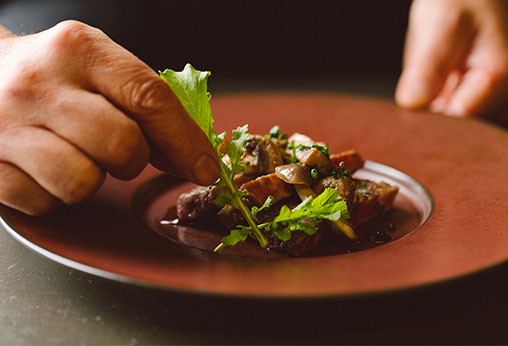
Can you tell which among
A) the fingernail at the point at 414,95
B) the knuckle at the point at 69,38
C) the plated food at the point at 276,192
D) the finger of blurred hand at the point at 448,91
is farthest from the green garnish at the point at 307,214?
the finger of blurred hand at the point at 448,91

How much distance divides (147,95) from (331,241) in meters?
0.73

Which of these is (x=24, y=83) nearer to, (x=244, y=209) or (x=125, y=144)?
(x=125, y=144)

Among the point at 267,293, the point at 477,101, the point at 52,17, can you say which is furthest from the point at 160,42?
the point at 267,293

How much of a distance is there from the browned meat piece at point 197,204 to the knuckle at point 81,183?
425mm

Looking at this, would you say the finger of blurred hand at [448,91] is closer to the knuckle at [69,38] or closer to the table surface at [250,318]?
the table surface at [250,318]

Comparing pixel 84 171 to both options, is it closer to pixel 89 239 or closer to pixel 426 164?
pixel 89 239

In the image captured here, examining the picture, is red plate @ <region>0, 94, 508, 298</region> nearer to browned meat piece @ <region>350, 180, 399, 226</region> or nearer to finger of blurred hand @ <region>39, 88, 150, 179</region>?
browned meat piece @ <region>350, 180, 399, 226</region>

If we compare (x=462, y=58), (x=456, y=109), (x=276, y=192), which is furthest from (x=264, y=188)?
(x=462, y=58)

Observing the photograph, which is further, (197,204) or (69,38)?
(197,204)

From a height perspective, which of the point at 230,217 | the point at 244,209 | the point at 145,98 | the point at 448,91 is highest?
the point at 145,98

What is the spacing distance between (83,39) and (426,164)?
4.78 ft

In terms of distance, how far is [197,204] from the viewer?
1.87 metres

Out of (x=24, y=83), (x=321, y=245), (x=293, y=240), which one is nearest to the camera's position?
(x=24, y=83)

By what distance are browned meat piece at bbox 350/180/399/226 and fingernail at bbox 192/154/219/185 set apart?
0.50 meters
